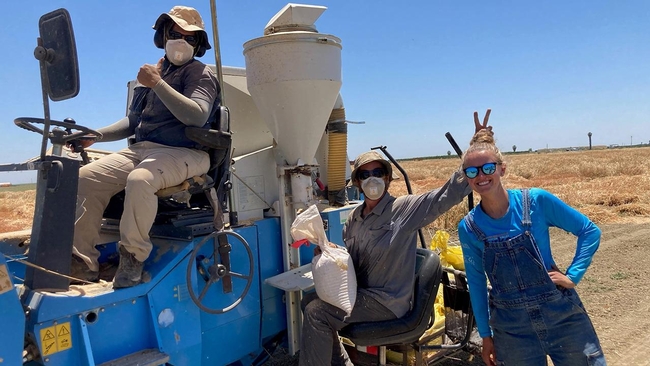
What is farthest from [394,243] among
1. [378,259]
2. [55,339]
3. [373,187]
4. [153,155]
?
[55,339]

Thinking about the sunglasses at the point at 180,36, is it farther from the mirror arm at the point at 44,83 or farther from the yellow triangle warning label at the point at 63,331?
the yellow triangle warning label at the point at 63,331

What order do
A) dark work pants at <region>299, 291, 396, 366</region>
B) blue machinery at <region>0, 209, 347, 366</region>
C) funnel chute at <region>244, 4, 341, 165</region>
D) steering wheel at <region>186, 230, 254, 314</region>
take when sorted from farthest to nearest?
funnel chute at <region>244, 4, 341, 165</region> → dark work pants at <region>299, 291, 396, 366</region> → steering wheel at <region>186, 230, 254, 314</region> → blue machinery at <region>0, 209, 347, 366</region>

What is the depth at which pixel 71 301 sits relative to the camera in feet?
7.88

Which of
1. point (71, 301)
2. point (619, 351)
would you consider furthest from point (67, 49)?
point (619, 351)

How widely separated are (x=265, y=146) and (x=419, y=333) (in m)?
2.17

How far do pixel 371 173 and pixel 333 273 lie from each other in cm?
78

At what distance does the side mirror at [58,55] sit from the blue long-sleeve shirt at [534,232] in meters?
2.14

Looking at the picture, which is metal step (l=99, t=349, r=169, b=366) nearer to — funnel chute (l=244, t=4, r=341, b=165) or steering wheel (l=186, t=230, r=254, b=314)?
steering wheel (l=186, t=230, r=254, b=314)

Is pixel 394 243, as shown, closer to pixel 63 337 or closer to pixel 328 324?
pixel 328 324

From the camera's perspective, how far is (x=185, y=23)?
313 centimetres

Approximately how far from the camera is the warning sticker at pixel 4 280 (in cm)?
215

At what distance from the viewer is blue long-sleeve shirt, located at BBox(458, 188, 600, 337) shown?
7.93 feet

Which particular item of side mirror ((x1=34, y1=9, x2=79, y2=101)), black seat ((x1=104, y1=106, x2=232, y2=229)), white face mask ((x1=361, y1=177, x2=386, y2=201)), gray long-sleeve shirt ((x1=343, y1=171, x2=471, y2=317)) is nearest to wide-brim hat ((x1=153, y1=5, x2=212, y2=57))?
black seat ((x1=104, y1=106, x2=232, y2=229))

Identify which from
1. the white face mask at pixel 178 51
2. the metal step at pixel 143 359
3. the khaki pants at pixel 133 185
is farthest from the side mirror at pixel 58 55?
the metal step at pixel 143 359
